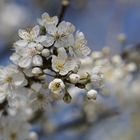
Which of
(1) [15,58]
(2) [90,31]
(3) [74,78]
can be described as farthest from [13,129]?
(2) [90,31]

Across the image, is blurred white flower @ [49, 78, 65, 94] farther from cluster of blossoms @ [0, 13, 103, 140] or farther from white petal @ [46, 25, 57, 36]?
white petal @ [46, 25, 57, 36]

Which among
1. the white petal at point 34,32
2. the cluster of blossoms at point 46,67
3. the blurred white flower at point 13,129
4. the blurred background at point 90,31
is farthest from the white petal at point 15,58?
the blurred background at point 90,31

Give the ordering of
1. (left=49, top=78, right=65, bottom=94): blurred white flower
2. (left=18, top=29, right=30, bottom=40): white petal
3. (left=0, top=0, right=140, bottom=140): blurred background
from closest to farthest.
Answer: (left=49, top=78, right=65, bottom=94): blurred white flower, (left=18, top=29, right=30, bottom=40): white petal, (left=0, top=0, right=140, bottom=140): blurred background

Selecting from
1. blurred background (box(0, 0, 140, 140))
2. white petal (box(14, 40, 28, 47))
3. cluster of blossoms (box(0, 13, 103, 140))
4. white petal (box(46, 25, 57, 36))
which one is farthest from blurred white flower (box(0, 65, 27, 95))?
blurred background (box(0, 0, 140, 140))

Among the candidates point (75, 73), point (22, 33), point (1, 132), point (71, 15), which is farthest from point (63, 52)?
point (71, 15)

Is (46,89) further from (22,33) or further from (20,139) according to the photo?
(20,139)

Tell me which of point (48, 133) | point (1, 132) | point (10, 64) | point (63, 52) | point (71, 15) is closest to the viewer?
point (63, 52)

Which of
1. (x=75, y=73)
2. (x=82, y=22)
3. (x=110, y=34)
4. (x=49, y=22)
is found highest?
(x=82, y=22)
